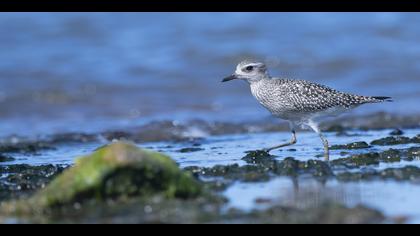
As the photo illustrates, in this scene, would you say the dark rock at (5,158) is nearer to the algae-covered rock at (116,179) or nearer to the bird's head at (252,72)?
the bird's head at (252,72)

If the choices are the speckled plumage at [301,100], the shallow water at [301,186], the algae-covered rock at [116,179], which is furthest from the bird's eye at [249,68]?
the algae-covered rock at [116,179]

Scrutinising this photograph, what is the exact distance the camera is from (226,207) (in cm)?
670

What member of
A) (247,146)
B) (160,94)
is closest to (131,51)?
(160,94)

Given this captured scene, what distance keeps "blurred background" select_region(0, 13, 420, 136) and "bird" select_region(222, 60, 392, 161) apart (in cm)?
396

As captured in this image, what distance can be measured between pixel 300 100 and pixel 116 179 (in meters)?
4.18

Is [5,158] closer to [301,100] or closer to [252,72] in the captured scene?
[252,72]

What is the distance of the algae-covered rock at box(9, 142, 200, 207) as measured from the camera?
6.59 meters

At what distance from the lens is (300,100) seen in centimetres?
1030

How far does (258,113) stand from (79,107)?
12.3ft

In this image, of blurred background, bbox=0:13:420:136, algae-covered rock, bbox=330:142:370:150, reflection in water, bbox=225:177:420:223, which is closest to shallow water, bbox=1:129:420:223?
reflection in water, bbox=225:177:420:223

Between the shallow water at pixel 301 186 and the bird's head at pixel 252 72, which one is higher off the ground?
the bird's head at pixel 252 72

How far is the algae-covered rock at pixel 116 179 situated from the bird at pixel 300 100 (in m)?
3.50

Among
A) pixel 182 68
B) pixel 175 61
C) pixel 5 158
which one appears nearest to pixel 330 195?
pixel 5 158

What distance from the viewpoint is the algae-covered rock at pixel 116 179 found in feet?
21.6
